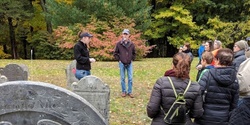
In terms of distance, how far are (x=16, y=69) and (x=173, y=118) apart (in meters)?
6.32

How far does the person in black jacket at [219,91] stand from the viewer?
419 cm

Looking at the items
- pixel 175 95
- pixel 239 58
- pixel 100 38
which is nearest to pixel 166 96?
pixel 175 95

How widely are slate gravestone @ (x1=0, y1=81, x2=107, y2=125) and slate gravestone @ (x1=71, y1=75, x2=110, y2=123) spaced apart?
3.48 meters

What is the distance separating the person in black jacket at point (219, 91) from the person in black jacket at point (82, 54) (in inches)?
Answer: 131

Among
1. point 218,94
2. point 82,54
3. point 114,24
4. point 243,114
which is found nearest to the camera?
point 243,114

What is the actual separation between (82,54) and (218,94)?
11.8 ft

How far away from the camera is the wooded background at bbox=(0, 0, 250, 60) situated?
2348 cm

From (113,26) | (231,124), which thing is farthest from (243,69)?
(113,26)

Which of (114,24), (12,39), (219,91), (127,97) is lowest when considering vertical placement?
(127,97)

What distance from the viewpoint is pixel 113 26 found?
78.5 feet

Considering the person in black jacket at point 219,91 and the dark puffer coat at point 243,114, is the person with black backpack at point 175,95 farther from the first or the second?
the dark puffer coat at point 243,114

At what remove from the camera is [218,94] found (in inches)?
165

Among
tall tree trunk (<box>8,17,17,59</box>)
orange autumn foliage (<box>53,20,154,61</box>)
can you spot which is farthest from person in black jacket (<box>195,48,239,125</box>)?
tall tree trunk (<box>8,17,17,59</box>)

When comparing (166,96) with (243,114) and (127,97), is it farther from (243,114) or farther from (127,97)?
(127,97)
